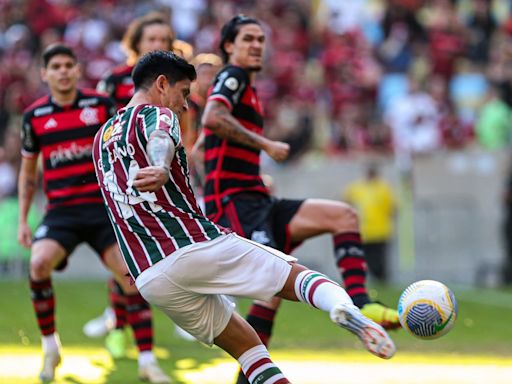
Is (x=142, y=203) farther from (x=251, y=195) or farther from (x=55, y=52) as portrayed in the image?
(x=55, y=52)

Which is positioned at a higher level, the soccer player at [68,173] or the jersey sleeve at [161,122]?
the soccer player at [68,173]

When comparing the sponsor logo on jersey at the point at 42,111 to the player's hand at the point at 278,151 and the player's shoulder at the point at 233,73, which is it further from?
the player's hand at the point at 278,151

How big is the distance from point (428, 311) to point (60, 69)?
3.92 meters

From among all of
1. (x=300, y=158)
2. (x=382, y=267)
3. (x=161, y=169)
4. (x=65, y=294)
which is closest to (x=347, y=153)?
(x=300, y=158)

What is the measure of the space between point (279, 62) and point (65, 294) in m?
7.28

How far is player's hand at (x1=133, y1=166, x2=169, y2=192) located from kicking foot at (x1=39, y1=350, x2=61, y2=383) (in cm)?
317

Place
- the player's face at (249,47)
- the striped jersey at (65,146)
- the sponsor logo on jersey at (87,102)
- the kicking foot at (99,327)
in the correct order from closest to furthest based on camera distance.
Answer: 1. the player's face at (249,47)
2. the striped jersey at (65,146)
3. the sponsor logo on jersey at (87,102)
4. the kicking foot at (99,327)

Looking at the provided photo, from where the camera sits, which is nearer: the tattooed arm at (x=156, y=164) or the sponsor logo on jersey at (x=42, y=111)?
the tattooed arm at (x=156, y=164)

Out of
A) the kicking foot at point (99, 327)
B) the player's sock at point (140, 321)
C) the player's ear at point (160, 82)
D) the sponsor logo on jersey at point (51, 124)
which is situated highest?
the sponsor logo on jersey at point (51, 124)

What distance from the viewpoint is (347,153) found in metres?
19.3

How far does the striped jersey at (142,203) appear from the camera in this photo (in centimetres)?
555

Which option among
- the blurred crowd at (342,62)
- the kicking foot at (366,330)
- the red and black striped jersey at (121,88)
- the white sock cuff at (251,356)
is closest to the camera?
the kicking foot at (366,330)

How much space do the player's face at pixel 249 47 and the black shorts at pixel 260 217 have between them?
933 millimetres

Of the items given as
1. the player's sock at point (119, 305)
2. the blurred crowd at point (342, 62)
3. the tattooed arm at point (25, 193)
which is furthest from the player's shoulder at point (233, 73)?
the blurred crowd at point (342, 62)
